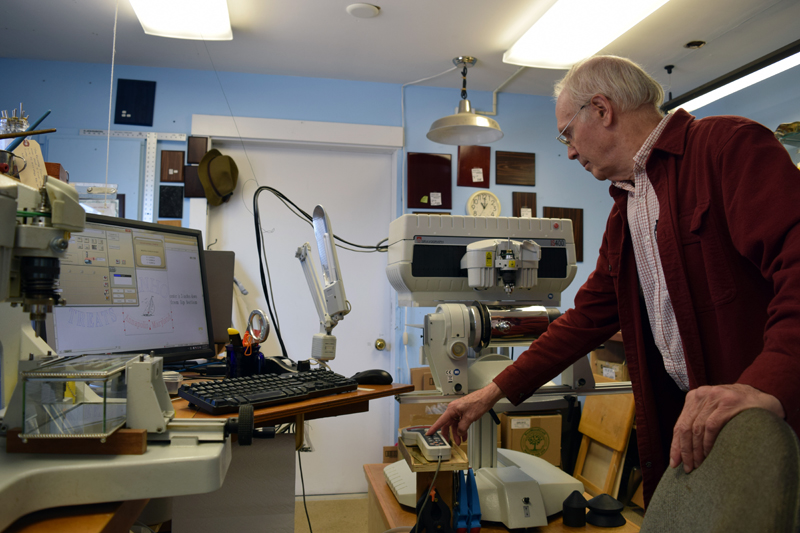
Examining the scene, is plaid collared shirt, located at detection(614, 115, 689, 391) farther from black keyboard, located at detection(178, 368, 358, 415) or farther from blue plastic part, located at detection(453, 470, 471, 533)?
black keyboard, located at detection(178, 368, 358, 415)

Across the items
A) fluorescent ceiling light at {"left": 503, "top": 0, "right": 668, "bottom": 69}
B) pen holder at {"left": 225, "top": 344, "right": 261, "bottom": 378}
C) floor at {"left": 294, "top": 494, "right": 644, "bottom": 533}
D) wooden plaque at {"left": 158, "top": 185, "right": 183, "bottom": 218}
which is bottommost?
floor at {"left": 294, "top": 494, "right": 644, "bottom": 533}

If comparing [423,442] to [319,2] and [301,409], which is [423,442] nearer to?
[301,409]

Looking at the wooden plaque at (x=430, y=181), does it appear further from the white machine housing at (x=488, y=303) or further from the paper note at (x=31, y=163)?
the paper note at (x=31, y=163)

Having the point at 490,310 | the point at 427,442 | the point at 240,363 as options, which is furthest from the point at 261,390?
the point at 490,310

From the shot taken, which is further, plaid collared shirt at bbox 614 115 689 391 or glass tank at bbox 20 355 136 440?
plaid collared shirt at bbox 614 115 689 391

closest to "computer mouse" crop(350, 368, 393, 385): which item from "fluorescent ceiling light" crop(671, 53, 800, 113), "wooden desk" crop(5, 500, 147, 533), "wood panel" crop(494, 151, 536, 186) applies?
"wooden desk" crop(5, 500, 147, 533)

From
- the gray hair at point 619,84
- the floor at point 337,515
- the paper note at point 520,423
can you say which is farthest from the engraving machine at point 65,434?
the paper note at point 520,423

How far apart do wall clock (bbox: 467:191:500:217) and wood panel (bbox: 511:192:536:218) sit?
0.13 m

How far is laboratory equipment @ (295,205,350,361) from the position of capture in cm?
148

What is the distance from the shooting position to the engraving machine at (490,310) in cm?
135

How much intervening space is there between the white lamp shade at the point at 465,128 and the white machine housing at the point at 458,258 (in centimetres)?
114

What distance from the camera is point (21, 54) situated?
3.13 meters

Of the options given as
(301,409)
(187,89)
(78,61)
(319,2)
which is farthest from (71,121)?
(301,409)

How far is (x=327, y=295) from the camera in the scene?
1527mm
